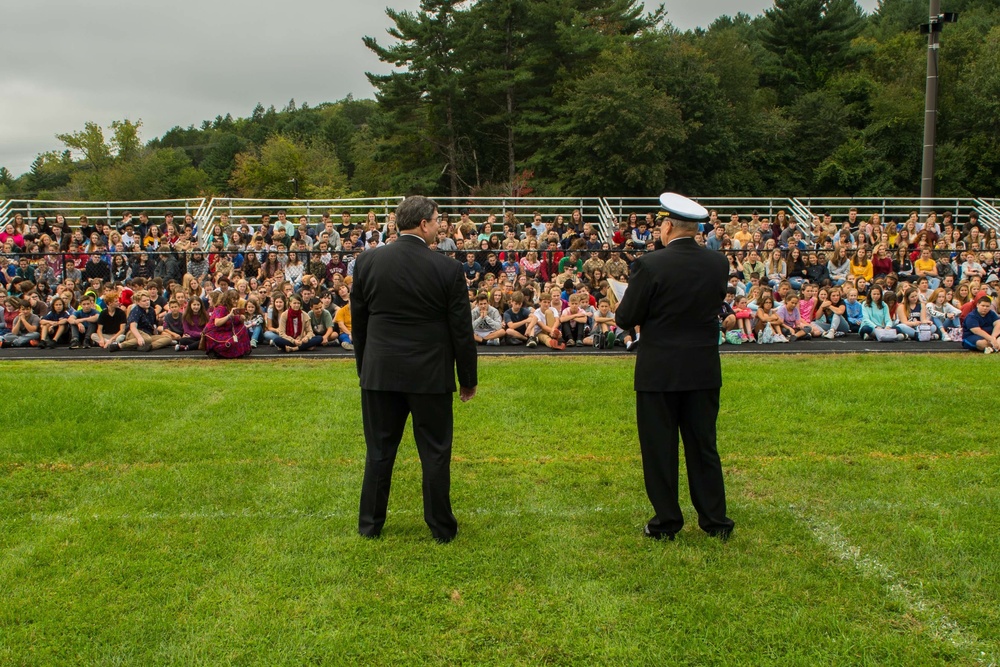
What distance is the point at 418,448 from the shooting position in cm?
488

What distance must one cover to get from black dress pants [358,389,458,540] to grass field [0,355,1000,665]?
0.49ft

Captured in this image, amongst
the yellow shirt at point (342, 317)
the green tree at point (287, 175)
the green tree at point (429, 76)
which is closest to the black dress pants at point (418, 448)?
the yellow shirt at point (342, 317)

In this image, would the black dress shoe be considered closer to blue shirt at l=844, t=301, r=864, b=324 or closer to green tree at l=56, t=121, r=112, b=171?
blue shirt at l=844, t=301, r=864, b=324

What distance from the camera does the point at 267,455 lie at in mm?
6867

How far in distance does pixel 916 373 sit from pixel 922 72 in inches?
1491

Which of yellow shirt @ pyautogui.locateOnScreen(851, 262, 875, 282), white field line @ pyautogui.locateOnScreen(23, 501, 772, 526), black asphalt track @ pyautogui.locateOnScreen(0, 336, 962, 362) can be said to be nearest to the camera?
white field line @ pyautogui.locateOnScreen(23, 501, 772, 526)

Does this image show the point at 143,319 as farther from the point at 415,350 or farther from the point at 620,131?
the point at 620,131

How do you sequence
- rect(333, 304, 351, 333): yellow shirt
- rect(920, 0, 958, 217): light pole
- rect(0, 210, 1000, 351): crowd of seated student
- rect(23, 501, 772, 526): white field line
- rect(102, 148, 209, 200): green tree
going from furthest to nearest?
rect(102, 148, 209, 200): green tree < rect(920, 0, 958, 217): light pole < rect(333, 304, 351, 333): yellow shirt < rect(0, 210, 1000, 351): crowd of seated student < rect(23, 501, 772, 526): white field line

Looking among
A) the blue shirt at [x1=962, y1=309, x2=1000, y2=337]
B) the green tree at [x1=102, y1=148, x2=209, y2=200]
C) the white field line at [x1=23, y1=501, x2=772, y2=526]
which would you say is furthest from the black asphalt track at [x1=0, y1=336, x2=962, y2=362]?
the green tree at [x1=102, y1=148, x2=209, y2=200]

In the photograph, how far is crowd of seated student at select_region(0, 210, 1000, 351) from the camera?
14320mm

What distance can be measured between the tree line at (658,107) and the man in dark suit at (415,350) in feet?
105

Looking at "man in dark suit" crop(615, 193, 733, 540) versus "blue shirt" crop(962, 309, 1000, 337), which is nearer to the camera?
"man in dark suit" crop(615, 193, 733, 540)

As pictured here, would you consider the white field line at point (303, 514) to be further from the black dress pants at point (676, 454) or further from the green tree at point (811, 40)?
the green tree at point (811, 40)

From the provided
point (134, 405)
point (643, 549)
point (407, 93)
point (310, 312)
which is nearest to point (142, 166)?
point (407, 93)
